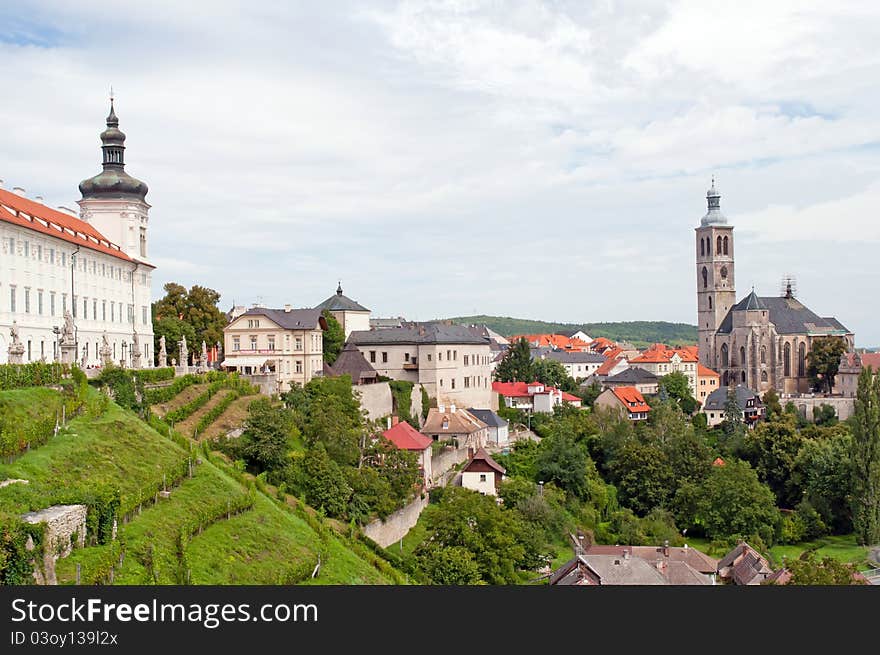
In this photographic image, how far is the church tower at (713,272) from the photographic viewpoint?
4397 inches

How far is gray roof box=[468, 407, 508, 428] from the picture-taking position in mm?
65500

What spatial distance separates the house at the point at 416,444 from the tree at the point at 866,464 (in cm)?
2694

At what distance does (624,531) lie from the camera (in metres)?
55.5

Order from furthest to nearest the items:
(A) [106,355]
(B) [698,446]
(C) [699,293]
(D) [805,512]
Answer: (C) [699,293], (B) [698,446], (D) [805,512], (A) [106,355]

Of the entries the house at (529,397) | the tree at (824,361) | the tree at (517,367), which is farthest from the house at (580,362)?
the house at (529,397)

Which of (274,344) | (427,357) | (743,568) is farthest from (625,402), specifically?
(743,568)

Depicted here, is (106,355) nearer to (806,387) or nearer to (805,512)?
(805,512)

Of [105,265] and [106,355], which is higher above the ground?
[105,265]

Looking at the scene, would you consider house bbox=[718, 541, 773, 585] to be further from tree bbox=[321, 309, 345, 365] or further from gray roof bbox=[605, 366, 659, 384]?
gray roof bbox=[605, 366, 659, 384]

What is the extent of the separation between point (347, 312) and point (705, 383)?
4596 cm

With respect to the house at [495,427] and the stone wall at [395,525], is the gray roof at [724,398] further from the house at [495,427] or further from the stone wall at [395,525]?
the stone wall at [395,525]

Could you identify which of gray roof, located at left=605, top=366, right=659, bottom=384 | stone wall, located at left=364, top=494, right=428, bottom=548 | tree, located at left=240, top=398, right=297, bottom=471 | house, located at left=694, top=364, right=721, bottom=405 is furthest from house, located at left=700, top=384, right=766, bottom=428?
tree, located at left=240, top=398, right=297, bottom=471
